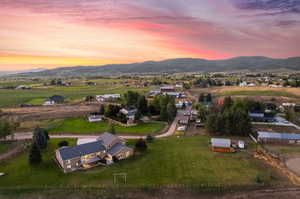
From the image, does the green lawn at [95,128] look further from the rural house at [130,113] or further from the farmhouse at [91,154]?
the farmhouse at [91,154]

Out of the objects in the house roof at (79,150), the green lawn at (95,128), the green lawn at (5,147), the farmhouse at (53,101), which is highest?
the farmhouse at (53,101)

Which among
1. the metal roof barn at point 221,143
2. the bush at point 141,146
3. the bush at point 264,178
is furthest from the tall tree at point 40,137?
the bush at point 264,178

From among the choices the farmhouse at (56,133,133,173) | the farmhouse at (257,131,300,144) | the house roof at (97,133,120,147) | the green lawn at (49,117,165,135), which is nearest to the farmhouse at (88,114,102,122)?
the green lawn at (49,117,165,135)

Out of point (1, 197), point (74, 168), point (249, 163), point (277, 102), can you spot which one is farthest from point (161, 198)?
point (277, 102)

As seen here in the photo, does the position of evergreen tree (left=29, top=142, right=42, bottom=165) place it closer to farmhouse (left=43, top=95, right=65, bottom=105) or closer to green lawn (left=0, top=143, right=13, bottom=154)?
green lawn (left=0, top=143, right=13, bottom=154)

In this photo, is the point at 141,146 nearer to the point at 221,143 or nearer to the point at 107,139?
the point at 107,139

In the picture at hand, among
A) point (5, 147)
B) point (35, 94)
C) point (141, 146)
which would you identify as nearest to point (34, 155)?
point (5, 147)
